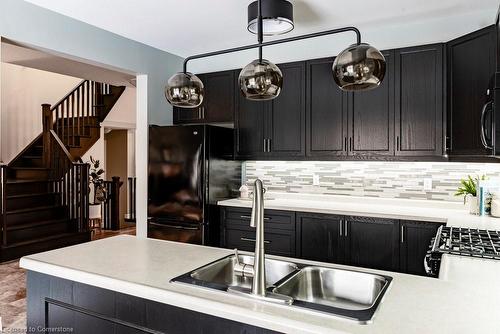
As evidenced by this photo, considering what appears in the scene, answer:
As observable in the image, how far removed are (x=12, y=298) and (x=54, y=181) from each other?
290 centimetres

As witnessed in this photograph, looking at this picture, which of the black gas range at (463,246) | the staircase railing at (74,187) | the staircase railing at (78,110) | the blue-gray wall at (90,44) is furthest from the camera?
the staircase railing at (78,110)

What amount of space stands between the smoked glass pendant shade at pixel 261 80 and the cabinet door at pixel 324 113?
190 centimetres

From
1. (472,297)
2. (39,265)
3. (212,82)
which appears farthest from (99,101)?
(472,297)

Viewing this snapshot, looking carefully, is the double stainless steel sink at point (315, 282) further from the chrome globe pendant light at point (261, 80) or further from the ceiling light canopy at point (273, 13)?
the ceiling light canopy at point (273, 13)

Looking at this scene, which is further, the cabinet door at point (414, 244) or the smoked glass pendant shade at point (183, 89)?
the cabinet door at point (414, 244)

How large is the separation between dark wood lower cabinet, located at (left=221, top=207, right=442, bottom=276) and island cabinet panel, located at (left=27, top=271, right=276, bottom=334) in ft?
7.11

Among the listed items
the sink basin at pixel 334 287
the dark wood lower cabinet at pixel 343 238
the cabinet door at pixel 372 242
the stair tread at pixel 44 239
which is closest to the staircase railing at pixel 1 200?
the stair tread at pixel 44 239

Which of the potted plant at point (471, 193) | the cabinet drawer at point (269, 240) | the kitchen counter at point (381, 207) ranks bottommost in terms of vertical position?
the cabinet drawer at point (269, 240)

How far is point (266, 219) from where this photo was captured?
11.8 ft

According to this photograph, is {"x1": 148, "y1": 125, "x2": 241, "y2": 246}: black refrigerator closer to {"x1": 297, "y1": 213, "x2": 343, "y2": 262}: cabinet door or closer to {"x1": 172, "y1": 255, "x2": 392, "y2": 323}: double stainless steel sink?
{"x1": 297, "y1": 213, "x2": 343, "y2": 262}: cabinet door

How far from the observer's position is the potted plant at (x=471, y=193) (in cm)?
297

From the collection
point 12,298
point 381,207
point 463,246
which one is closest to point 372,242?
point 381,207

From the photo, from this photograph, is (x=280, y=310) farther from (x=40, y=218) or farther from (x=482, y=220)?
(x=40, y=218)

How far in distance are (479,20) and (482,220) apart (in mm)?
1708
